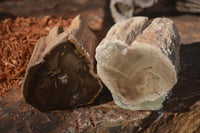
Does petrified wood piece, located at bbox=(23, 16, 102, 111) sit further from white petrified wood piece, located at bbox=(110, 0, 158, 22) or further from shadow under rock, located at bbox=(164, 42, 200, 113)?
white petrified wood piece, located at bbox=(110, 0, 158, 22)

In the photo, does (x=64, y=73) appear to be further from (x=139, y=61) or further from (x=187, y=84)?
(x=187, y=84)

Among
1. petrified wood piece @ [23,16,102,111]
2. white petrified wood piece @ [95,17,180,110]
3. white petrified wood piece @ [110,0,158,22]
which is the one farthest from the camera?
white petrified wood piece @ [110,0,158,22]

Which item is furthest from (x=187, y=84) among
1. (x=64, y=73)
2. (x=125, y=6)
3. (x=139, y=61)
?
(x=125, y=6)

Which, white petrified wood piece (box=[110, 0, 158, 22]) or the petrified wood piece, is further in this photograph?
white petrified wood piece (box=[110, 0, 158, 22])

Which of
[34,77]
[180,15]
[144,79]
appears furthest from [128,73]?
[180,15]

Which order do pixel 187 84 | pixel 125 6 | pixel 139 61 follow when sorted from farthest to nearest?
pixel 125 6 < pixel 187 84 < pixel 139 61

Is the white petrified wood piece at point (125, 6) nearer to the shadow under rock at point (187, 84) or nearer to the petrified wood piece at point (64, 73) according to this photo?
the shadow under rock at point (187, 84)

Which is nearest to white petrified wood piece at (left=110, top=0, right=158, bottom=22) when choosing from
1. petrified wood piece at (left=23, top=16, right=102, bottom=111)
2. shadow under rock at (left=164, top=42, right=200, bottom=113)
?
shadow under rock at (left=164, top=42, right=200, bottom=113)
